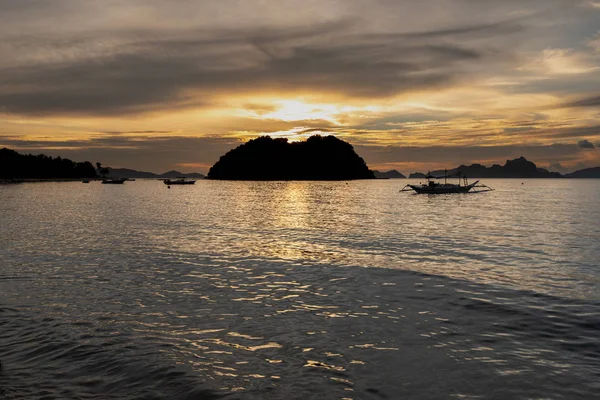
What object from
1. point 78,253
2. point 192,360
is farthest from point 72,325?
point 78,253

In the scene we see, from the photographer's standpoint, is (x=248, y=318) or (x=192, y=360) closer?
(x=192, y=360)

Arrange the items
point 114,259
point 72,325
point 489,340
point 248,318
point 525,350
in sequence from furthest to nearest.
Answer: point 114,259, point 248,318, point 72,325, point 489,340, point 525,350

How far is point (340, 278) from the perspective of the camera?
25047mm

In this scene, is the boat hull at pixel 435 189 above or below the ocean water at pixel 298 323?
above

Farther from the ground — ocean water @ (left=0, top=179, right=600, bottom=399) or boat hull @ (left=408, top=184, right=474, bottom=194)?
boat hull @ (left=408, top=184, right=474, bottom=194)

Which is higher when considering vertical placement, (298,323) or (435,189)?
(435,189)

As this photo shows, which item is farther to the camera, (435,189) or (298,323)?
(435,189)

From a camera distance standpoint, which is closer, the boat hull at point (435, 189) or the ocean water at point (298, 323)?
the ocean water at point (298, 323)

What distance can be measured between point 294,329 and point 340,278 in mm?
9449

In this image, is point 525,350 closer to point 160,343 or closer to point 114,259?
point 160,343

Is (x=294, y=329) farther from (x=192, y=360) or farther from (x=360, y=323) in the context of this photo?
(x=192, y=360)

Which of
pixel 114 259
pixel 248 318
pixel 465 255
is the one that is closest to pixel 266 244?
pixel 114 259

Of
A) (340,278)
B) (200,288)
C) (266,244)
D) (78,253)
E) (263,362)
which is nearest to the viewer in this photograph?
(263,362)

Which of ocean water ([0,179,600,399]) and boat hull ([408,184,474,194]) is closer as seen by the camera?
ocean water ([0,179,600,399])
